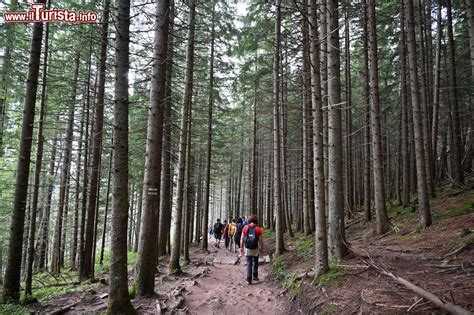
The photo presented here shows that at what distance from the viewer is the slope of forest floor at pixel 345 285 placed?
14.1 ft

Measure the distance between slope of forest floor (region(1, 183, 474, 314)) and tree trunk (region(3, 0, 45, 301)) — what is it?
2.96 feet

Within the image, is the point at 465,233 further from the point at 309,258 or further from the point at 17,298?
the point at 17,298

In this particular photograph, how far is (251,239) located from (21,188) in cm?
649

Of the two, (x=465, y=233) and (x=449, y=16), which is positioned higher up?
(x=449, y=16)

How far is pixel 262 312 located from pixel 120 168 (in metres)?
4.40

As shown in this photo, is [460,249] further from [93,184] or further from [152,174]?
[93,184]

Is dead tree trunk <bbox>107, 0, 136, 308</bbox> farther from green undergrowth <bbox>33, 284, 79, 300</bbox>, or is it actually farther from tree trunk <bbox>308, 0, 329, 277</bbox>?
green undergrowth <bbox>33, 284, 79, 300</bbox>

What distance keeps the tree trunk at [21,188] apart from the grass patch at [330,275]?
738 cm

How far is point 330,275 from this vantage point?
19.3 feet

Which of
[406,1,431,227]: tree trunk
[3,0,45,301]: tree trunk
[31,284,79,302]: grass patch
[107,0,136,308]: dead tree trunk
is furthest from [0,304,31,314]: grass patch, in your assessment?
[406,1,431,227]: tree trunk

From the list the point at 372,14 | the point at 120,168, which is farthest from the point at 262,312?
the point at 372,14

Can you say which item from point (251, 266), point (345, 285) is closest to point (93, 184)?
point (251, 266)

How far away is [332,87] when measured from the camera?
6.88m

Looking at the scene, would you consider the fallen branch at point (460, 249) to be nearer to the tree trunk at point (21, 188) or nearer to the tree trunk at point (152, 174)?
the tree trunk at point (152, 174)
